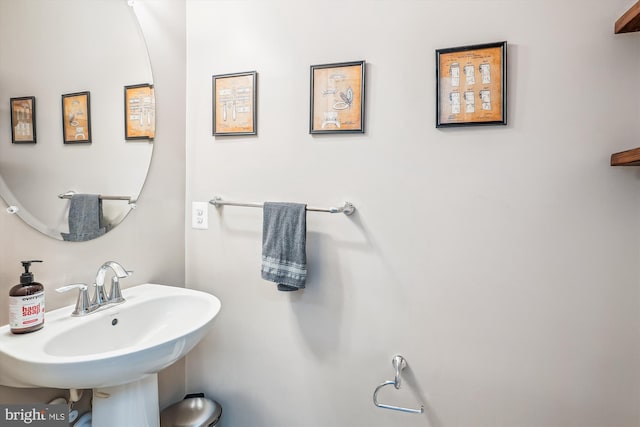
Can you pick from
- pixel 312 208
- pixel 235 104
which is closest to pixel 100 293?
pixel 312 208

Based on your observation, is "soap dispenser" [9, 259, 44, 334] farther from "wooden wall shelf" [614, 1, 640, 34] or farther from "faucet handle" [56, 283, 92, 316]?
"wooden wall shelf" [614, 1, 640, 34]

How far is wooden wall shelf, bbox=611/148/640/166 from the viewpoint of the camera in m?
0.92

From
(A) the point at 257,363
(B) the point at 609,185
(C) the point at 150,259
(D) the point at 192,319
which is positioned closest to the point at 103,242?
(C) the point at 150,259

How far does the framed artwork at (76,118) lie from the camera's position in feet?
3.84

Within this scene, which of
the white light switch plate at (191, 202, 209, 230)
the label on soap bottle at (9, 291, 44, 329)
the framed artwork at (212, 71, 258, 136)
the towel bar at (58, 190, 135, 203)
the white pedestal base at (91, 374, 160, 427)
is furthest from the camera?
the white light switch plate at (191, 202, 209, 230)

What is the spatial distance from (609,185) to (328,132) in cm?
97

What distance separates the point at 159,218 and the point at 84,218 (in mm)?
336

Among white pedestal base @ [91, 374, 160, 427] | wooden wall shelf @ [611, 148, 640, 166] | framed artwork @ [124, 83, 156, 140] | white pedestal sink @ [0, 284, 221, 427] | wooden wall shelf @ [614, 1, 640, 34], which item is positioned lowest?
white pedestal base @ [91, 374, 160, 427]

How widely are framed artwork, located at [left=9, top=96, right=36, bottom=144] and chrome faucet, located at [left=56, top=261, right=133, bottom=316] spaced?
47 centimetres

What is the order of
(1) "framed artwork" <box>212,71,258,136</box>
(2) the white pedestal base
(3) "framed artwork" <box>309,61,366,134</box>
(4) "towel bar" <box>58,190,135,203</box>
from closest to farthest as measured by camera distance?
(2) the white pedestal base < (4) "towel bar" <box>58,190,135,203</box> < (3) "framed artwork" <box>309,61,366,134</box> < (1) "framed artwork" <box>212,71,258,136</box>

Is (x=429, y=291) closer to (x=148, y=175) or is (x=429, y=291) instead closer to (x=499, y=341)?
(x=499, y=341)

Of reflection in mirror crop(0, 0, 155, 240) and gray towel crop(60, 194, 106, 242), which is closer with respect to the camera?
reflection in mirror crop(0, 0, 155, 240)

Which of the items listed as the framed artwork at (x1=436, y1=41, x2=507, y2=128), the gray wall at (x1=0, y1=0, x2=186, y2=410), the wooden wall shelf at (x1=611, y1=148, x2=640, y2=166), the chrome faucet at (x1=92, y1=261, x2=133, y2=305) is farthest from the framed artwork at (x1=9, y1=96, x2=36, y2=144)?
the wooden wall shelf at (x1=611, y1=148, x2=640, y2=166)

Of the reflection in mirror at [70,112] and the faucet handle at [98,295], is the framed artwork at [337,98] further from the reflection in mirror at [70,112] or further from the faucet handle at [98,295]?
the faucet handle at [98,295]
